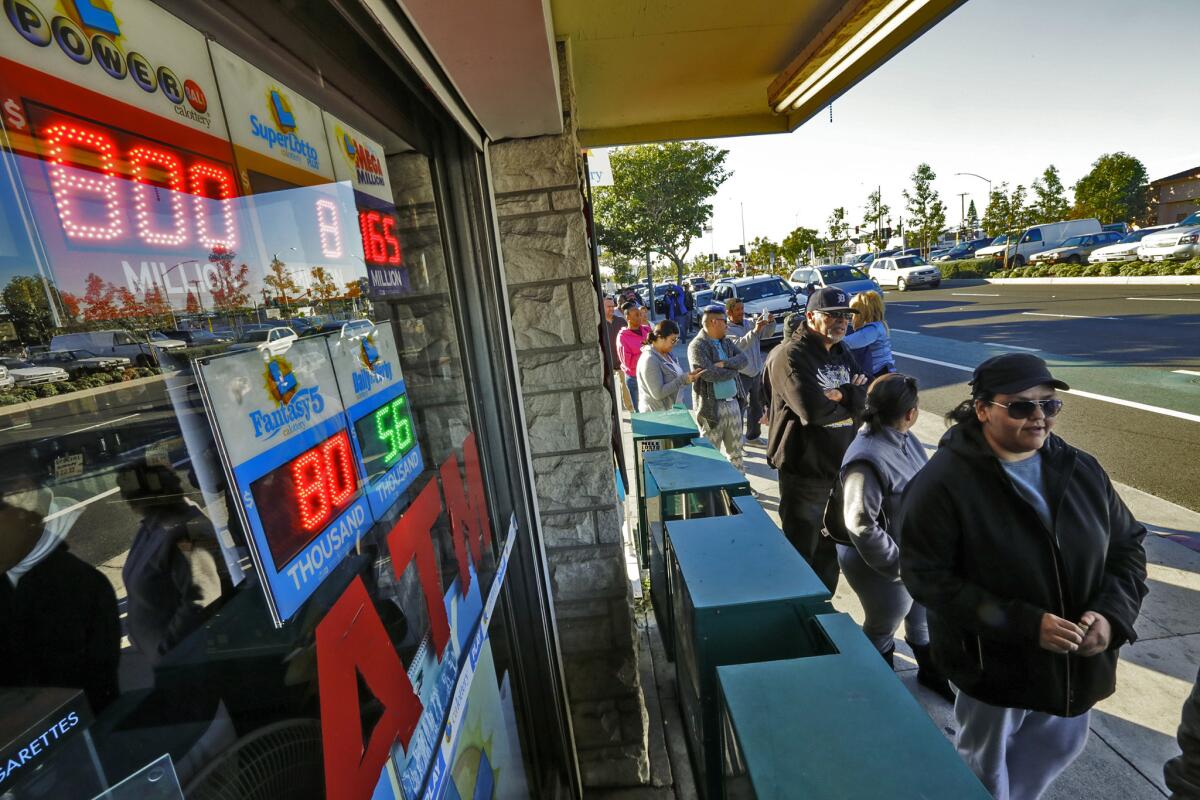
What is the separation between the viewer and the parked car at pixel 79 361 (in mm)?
647

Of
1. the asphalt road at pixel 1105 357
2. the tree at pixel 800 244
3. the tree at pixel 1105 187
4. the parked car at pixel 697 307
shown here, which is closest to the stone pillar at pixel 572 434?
the asphalt road at pixel 1105 357

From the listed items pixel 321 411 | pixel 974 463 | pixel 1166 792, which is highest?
pixel 321 411

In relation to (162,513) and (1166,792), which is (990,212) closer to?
(1166,792)

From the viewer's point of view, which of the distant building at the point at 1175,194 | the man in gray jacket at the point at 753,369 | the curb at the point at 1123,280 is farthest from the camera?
the distant building at the point at 1175,194

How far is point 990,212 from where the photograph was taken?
4022 cm

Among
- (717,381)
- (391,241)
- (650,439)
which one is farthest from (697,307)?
(391,241)

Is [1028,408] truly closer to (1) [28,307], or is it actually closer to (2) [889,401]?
(2) [889,401]

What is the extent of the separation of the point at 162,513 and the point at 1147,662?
457cm

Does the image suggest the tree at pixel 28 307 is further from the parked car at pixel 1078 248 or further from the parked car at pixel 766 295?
the parked car at pixel 1078 248

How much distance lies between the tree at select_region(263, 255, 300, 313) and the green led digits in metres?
0.34

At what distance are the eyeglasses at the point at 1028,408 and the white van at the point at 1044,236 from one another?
32.4m

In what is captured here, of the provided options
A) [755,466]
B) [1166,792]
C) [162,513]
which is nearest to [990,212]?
[755,466]

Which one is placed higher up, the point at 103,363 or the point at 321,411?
the point at 103,363

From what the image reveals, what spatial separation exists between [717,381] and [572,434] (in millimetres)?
3192
